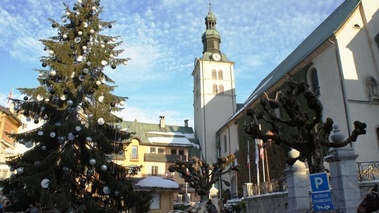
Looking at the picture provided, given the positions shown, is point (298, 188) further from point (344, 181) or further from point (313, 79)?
point (313, 79)

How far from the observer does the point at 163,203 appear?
21469 mm

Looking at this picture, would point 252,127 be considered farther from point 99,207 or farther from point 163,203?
point 163,203

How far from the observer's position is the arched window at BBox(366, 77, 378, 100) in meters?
21.8

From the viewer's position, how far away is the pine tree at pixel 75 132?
1155cm

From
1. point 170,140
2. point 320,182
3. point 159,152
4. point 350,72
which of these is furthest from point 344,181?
point 170,140

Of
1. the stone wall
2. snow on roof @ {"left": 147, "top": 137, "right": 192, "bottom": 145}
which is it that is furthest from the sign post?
snow on roof @ {"left": 147, "top": 137, "right": 192, "bottom": 145}

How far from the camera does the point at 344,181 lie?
10.7m

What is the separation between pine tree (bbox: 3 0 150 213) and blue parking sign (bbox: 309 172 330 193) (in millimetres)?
7179

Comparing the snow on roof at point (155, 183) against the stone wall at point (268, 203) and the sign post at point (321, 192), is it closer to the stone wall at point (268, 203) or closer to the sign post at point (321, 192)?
the stone wall at point (268, 203)

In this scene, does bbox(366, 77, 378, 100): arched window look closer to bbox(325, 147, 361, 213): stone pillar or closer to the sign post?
bbox(325, 147, 361, 213): stone pillar

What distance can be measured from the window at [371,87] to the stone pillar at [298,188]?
1162 cm

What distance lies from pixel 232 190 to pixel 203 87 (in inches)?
702

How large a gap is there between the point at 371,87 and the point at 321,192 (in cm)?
1759

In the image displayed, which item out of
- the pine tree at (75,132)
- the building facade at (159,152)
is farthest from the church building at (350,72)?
the building facade at (159,152)
